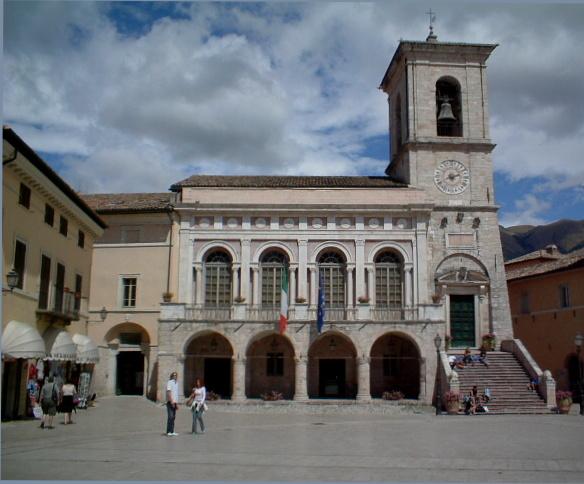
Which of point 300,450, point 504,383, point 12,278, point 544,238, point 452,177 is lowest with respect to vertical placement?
point 300,450

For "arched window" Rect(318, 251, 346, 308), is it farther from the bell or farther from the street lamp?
the street lamp

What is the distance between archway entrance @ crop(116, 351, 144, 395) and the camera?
108ft

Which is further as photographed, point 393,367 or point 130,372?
point 130,372

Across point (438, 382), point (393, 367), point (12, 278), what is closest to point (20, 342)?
point (12, 278)

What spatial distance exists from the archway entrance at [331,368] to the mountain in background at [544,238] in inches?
2507

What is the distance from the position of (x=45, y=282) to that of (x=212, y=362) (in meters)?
11.7

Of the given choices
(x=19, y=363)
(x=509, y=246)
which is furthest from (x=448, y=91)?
(x=509, y=246)

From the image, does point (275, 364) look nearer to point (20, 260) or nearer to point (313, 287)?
point (313, 287)

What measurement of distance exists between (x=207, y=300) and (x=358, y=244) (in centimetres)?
785

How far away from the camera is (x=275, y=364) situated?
106 feet

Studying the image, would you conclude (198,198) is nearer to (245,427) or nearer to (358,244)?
(358,244)

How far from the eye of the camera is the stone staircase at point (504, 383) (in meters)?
27.1

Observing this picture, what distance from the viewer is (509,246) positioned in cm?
9331

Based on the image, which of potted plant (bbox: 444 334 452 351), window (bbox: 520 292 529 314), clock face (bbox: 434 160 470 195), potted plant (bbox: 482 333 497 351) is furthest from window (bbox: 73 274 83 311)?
window (bbox: 520 292 529 314)
